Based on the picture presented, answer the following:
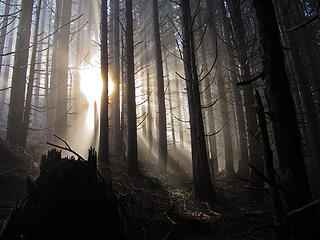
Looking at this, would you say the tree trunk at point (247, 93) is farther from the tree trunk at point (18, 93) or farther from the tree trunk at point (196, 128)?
the tree trunk at point (18, 93)

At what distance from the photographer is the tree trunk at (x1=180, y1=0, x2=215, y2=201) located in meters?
5.50

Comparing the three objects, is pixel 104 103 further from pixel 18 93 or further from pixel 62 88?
pixel 62 88

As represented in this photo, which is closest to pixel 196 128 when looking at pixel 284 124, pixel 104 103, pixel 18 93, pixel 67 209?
pixel 284 124

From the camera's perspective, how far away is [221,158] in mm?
25938

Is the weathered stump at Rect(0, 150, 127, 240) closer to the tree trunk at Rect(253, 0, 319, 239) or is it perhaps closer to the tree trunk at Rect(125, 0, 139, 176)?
the tree trunk at Rect(253, 0, 319, 239)

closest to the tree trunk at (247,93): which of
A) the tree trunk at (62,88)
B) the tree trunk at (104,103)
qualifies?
the tree trunk at (104,103)

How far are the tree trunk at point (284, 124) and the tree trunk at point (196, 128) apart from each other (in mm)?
3364

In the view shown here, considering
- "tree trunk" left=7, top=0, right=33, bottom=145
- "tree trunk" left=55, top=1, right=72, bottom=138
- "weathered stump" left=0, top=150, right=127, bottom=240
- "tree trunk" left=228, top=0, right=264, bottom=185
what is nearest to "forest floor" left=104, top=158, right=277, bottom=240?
"weathered stump" left=0, top=150, right=127, bottom=240

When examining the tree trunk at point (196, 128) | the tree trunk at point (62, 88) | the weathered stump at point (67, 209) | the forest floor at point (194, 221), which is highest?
the tree trunk at point (62, 88)

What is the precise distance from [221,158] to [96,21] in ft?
90.8

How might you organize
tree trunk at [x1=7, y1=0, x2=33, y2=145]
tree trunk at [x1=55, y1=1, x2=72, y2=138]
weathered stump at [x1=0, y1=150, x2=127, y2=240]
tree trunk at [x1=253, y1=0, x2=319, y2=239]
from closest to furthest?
tree trunk at [x1=253, y1=0, x2=319, y2=239], weathered stump at [x1=0, y1=150, x2=127, y2=240], tree trunk at [x1=7, y1=0, x2=33, y2=145], tree trunk at [x1=55, y1=1, x2=72, y2=138]

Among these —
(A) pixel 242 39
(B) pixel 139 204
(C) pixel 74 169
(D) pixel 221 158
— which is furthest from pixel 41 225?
(D) pixel 221 158

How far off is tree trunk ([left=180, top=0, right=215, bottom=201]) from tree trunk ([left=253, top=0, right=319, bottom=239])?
3.36 meters

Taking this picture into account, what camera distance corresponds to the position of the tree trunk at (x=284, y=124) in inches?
68.7
